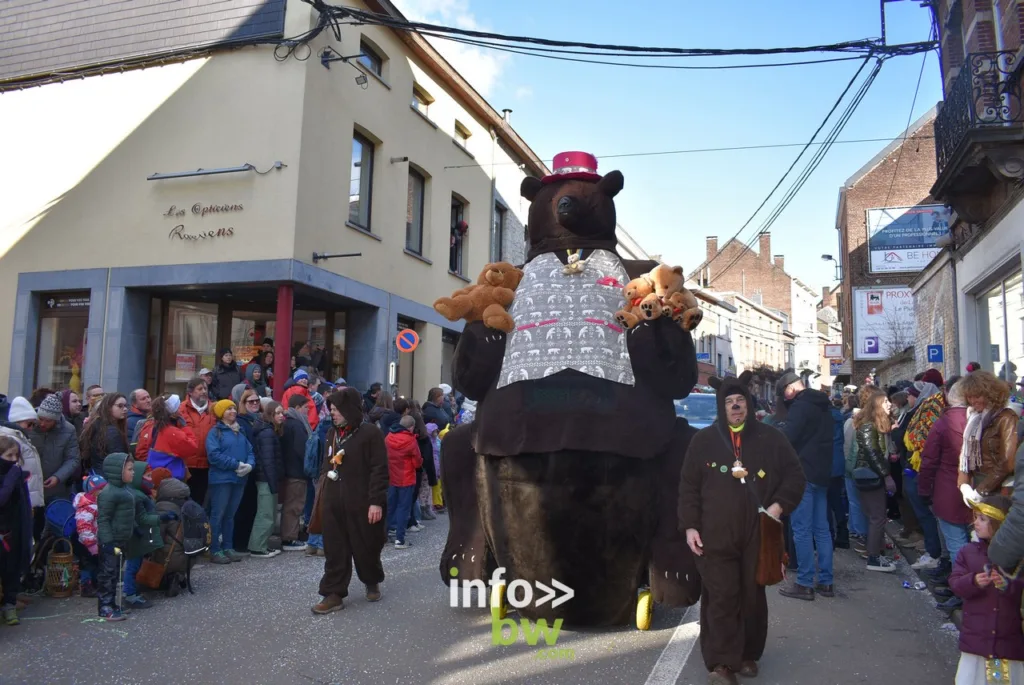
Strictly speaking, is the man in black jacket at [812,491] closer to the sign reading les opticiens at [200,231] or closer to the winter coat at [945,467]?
the winter coat at [945,467]

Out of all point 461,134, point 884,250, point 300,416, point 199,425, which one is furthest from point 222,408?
point 884,250

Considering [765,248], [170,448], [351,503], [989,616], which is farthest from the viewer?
[765,248]

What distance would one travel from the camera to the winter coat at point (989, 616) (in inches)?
144

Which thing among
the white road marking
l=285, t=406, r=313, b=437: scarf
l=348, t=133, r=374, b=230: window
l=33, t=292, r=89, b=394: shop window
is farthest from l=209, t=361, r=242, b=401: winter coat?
the white road marking

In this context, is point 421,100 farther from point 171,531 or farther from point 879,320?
point 879,320

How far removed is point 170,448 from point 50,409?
1.01m

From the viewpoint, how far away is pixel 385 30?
15.6m

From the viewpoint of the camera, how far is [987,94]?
367 inches

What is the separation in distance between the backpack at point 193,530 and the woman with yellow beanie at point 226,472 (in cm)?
83

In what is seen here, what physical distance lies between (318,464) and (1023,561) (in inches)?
243

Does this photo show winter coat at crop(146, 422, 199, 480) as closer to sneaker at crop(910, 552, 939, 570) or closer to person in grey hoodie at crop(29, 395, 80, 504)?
person in grey hoodie at crop(29, 395, 80, 504)

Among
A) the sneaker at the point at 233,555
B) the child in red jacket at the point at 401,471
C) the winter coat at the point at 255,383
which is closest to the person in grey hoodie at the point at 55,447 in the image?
the sneaker at the point at 233,555

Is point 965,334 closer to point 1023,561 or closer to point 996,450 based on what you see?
point 996,450

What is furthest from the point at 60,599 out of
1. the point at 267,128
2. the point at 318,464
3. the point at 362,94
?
the point at 362,94
